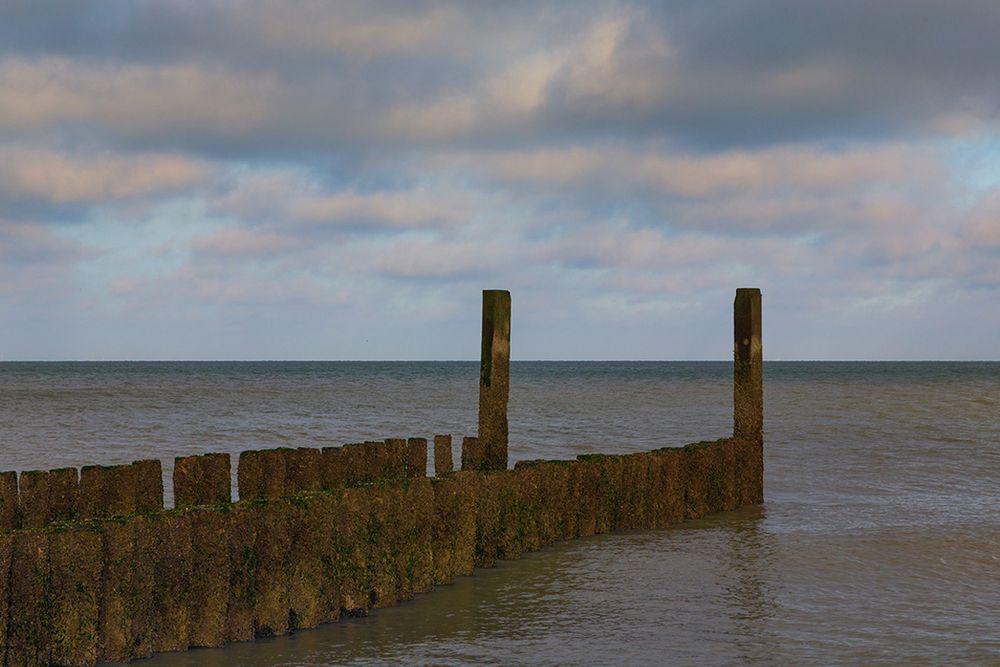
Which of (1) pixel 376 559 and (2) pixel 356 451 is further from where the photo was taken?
(2) pixel 356 451

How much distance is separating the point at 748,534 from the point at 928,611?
3.89m

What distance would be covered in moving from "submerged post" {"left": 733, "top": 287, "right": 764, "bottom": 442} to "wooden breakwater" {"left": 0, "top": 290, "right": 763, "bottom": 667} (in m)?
1.91

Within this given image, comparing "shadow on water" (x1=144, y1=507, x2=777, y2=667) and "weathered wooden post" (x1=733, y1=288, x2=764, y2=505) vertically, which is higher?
"weathered wooden post" (x1=733, y1=288, x2=764, y2=505)

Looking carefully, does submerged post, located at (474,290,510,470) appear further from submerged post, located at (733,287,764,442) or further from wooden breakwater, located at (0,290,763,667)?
submerged post, located at (733,287,764,442)

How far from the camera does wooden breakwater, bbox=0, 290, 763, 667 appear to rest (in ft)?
23.5

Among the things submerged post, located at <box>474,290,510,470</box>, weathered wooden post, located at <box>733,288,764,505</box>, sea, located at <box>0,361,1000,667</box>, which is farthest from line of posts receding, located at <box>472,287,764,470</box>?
weathered wooden post, located at <box>733,288,764,505</box>

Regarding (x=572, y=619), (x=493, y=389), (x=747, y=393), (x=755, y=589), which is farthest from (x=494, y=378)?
(x=747, y=393)

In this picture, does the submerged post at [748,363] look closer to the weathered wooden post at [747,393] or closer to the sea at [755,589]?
the weathered wooden post at [747,393]

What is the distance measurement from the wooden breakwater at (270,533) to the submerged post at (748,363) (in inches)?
75.3

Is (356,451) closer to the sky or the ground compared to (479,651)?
closer to the sky

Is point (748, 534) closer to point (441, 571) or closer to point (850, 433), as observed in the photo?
point (441, 571)

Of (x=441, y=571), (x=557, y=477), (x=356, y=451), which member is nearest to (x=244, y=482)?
(x=356, y=451)

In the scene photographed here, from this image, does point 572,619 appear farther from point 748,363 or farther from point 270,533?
point 748,363

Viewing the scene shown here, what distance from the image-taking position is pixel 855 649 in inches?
320
